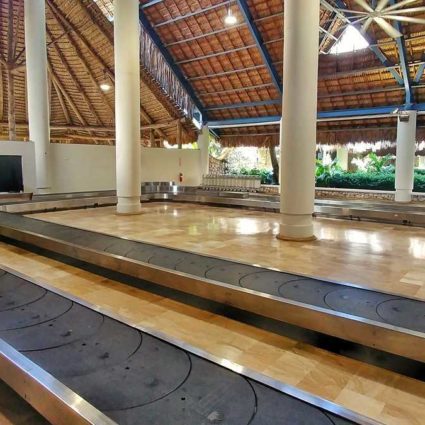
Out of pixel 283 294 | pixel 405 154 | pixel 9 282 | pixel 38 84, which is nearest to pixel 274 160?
pixel 405 154

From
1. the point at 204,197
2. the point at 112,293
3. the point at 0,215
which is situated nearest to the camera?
the point at 112,293

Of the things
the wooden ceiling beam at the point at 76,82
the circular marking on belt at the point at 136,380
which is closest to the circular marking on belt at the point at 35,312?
the circular marking on belt at the point at 136,380

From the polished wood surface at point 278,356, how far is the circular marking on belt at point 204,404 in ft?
1.35

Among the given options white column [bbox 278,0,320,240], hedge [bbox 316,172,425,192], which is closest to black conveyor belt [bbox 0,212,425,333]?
white column [bbox 278,0,320,240]

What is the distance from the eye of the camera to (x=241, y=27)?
11805mm

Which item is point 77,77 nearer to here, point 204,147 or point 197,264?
point 204,147

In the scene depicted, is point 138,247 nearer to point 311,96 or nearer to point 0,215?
point 311,96

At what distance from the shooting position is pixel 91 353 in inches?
85.7

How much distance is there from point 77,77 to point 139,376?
49.8 feet

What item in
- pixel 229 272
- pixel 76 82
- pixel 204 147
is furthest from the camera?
pixel 204 147

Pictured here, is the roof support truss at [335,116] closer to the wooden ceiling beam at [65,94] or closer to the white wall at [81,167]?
the white wall at [81,167]

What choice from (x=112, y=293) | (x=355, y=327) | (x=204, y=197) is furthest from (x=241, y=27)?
(x=355, y=327)

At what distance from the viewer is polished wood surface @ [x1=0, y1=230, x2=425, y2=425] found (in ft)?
6.40

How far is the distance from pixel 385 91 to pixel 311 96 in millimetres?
8147
